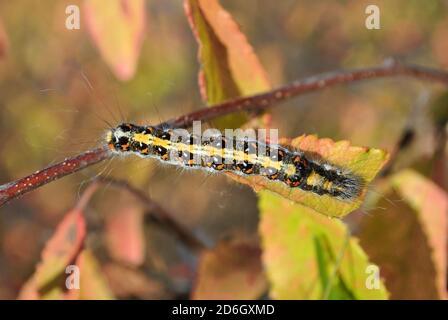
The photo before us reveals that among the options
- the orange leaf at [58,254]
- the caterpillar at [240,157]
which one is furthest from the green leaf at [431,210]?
the orange leaf at [58,254]

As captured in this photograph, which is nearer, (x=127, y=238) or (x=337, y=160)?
(x=337, y=160)

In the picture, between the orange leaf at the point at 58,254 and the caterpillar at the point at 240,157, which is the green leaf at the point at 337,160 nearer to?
the caterpillar at the point at 240,157

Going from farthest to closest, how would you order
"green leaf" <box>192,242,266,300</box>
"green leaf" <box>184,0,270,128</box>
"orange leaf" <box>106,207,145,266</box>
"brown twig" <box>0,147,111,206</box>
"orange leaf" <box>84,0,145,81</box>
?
1. "orange leaf" <box>106,207,145,266</box>
2. "green leaf" <box>192,242,266,300</box>
3. "orange leaf" <box>84,0,145,81</box>
4. "green leaf" <box>184,0,270,128</box>
5. "brown twig" <box>0,147,111,206</box>

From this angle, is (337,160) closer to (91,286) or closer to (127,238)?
(91,286)

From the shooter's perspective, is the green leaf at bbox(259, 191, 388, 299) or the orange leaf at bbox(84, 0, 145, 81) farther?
the orange leaf at bbox(84, 0, 145, 81)

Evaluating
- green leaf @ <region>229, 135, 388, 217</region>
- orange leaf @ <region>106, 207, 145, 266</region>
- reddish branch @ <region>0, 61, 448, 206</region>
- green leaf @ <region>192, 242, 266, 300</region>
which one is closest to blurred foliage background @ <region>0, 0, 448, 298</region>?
orange leaf @ <region>106, 207, 145, 266</region>

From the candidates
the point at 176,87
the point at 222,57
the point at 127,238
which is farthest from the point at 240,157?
the point at 176,87

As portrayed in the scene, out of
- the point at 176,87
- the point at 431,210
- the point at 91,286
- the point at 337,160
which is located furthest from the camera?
the point at 176,87

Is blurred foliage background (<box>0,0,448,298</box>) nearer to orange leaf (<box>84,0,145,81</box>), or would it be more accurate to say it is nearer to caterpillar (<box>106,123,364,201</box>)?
orange leaf (<box>84,0,145,81</box>)
